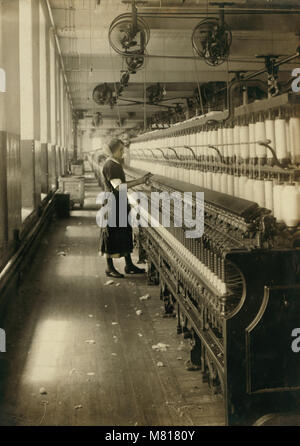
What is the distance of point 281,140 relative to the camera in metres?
2.95

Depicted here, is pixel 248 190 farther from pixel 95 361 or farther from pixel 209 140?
pixel 95 361

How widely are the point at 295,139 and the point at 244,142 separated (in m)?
0.66

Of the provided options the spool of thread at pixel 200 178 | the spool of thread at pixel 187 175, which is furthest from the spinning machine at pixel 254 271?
→ the spool of thread at pixel 187 175

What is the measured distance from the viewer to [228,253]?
8.91 feet

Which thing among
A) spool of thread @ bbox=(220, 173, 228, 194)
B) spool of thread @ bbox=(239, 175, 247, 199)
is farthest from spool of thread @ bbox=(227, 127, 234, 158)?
spool of thread @ bbox=(239, 175, 247, 199)

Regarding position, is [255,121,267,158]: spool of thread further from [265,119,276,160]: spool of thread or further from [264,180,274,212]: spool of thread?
[264,180,274,212]: spool of thread

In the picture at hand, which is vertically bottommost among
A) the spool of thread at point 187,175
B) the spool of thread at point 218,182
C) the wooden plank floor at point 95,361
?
the wooden plank floor at point 95,361

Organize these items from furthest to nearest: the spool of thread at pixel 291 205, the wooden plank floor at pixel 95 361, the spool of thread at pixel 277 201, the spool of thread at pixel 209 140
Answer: the spool of thread at pixel 209 140
the wooden plank floor at pixel 95 361
the spool of thread at pixel 277 201
the spool of thread at pixel 291 205

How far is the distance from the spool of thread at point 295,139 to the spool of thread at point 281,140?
58mm

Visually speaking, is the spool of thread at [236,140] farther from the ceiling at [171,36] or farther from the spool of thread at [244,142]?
the ceiling at [171,36]

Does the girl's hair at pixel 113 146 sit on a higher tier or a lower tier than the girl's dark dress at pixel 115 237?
higher

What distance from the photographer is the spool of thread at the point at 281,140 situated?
2936mm

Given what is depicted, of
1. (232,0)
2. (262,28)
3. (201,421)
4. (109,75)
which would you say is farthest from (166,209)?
(109,75)

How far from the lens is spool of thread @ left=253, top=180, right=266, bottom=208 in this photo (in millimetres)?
3113
